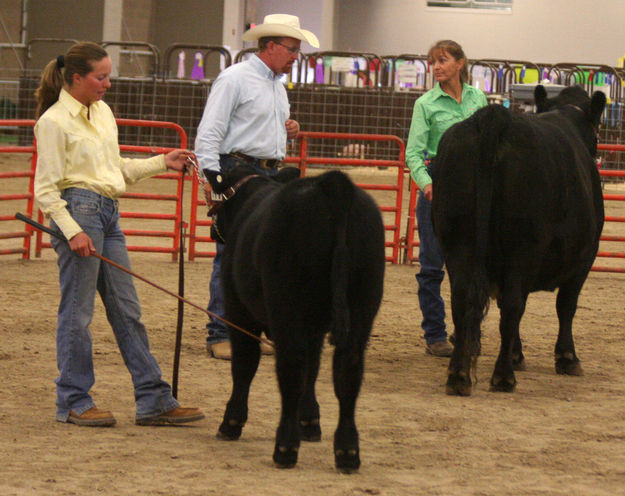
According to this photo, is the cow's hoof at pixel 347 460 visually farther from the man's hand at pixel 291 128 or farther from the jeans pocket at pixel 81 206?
the man's hand at pixel 291 128

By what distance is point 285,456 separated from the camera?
156 inches

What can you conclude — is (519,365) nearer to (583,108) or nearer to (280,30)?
(583,108)

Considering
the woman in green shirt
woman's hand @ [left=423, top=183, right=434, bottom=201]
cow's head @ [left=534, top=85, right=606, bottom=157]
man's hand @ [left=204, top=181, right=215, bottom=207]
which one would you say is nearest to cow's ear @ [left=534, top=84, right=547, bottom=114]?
cow's head @ [left=534, top=85, right=606, bottom=157]

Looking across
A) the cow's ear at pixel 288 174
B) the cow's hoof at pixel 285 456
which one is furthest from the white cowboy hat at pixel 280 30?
the cow's hoof at pixel 285 456

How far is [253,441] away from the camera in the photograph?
448 centimetres

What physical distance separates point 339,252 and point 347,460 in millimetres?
788

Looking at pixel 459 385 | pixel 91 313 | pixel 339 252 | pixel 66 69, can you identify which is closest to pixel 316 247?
pixel 339 252

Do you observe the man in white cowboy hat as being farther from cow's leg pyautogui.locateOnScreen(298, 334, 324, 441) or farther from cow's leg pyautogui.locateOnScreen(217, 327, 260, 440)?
cow's leg pyautogui.locateOnScreen(298, 334, 324, 441)

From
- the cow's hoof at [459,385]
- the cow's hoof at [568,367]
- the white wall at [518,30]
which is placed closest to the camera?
the cow's hoof at [459,385]

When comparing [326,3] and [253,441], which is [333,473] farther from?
[326,3]

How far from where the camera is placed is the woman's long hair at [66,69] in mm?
4480

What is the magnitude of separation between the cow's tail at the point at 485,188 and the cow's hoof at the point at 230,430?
1422mm

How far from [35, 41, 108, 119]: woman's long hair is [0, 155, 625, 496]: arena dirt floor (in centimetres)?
143

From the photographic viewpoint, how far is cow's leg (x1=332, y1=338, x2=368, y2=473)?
153 inches
